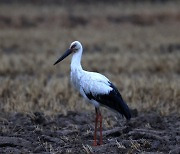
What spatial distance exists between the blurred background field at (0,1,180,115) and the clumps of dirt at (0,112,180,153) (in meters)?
0.86

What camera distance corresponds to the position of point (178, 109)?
37.5 feet

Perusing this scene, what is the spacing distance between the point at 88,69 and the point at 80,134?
9169mm

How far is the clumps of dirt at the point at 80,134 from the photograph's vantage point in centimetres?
759

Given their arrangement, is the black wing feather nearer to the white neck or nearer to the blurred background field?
the white neck

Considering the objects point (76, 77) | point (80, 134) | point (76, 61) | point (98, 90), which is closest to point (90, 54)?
point (80, 134)

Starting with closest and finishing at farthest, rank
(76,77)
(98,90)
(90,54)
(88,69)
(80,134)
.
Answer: (98,90) < (76,77) < (80,134) < (88,69) < (90,54)

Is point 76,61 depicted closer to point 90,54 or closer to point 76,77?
point 76,77

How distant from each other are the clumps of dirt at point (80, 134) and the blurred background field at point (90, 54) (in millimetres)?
857

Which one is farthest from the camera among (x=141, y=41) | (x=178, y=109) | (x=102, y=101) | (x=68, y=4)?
(x=68, y=4)

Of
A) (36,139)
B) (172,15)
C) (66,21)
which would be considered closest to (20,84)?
(36,139)

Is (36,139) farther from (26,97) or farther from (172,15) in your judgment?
(172,15)

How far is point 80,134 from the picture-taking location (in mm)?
8922

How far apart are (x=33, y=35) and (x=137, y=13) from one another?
1116 cm

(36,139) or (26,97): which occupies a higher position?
(26,97)
